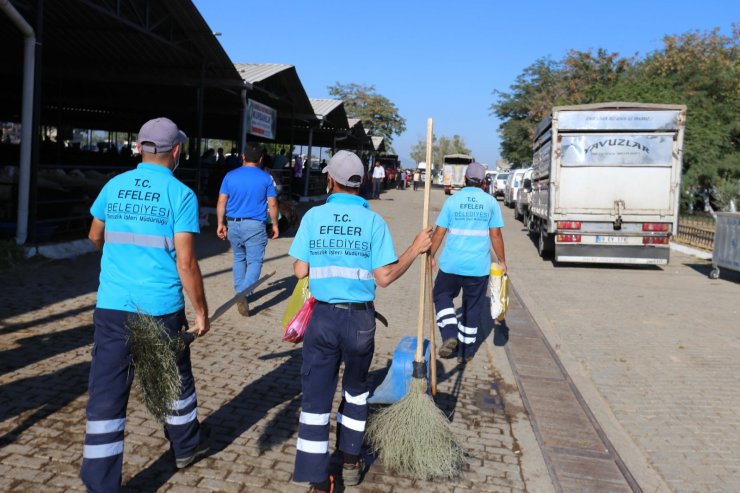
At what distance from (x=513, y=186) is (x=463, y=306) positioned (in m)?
26.0

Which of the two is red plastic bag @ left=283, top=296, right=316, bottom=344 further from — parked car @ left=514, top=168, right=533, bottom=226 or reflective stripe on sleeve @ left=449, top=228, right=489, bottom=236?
parked car @ left=514, top=168, right=533, bottom=226

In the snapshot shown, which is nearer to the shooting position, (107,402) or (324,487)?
(107,402)

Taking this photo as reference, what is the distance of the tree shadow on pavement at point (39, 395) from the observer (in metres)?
4.25

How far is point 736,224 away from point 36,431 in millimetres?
11134

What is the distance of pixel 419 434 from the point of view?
3791mm

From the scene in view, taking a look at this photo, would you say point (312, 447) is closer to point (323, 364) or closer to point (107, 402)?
point (323, 364)

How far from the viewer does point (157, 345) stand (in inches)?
124

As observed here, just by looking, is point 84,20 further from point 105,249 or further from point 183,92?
point 105,249

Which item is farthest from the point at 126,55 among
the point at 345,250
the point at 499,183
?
the point at 499,183

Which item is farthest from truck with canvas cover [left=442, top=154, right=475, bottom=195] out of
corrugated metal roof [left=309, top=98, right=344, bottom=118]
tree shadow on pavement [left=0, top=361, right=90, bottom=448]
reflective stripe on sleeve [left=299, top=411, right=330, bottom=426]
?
reflective stripe on sleeve [left=299, top=411, right=330, bottom=426]

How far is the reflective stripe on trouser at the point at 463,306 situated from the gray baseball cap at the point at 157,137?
350cm

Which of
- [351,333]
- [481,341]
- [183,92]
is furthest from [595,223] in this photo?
[183,92]

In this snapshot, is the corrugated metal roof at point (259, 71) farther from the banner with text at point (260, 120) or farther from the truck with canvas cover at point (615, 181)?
the truck with canvas cover at point (615, 181)

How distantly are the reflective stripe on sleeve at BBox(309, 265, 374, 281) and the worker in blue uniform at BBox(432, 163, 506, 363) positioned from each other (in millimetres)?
2724
